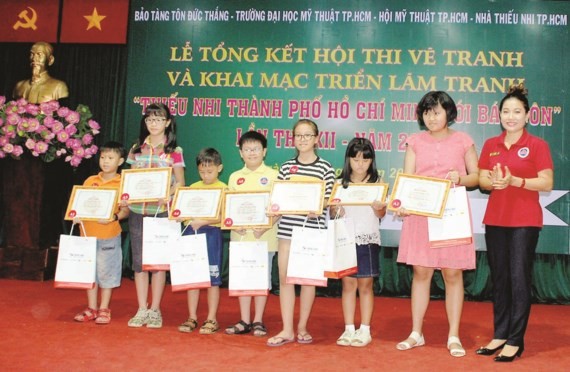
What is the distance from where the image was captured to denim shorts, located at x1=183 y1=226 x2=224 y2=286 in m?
3.31

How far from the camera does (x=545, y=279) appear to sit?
4988mm

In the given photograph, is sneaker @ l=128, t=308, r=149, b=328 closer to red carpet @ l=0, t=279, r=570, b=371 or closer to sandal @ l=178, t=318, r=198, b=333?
red carpet @ l=0, t=279, r=570, b=371

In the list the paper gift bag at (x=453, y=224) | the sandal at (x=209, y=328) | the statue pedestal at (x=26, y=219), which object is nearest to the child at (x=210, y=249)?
the sandal at (x=209, y=328)

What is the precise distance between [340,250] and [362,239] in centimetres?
22

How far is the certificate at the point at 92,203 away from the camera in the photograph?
3.32m

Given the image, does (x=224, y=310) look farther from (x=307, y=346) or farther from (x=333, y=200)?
(x=333, y=200)

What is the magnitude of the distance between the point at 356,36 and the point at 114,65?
2386 millimetres

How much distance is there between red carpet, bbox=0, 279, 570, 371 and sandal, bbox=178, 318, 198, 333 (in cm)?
5

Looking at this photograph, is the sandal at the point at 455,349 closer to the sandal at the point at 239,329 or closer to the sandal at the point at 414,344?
the sandal at the point at 414,344

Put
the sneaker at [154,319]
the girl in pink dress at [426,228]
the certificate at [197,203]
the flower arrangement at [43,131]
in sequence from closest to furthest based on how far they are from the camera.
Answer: the girl in pink dress at [426,228] → the certificate at [197,203] → the sneaker at [154,319] → the flower arrangement at [43,131]

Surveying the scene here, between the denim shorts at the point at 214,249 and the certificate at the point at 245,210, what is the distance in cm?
32

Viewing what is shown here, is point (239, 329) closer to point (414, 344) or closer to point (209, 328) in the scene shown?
point (209, 328)

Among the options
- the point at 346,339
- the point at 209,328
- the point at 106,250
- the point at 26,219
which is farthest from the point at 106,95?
the point at 346,339

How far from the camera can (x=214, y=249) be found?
3.37m
